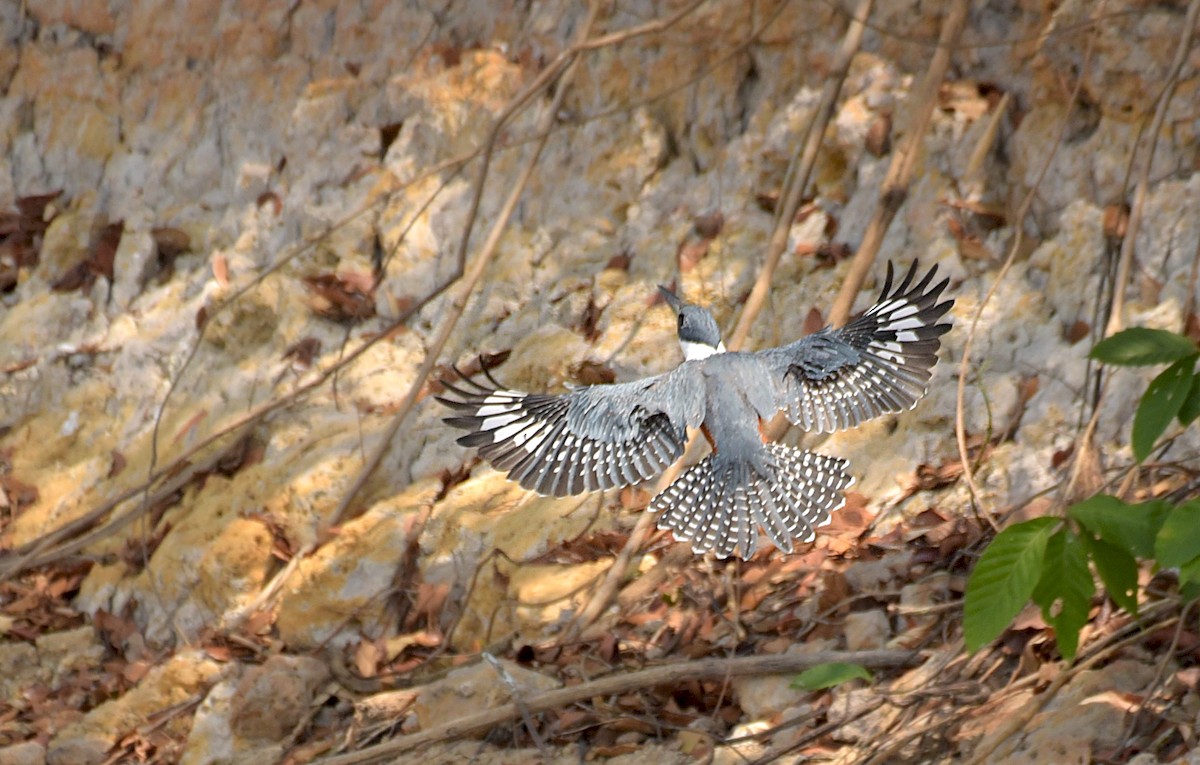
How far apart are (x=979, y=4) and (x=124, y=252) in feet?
14.8

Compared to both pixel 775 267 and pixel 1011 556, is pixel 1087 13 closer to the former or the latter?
pixel 775 267

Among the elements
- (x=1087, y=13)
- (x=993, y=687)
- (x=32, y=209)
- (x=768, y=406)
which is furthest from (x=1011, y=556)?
(x=32, y=209)

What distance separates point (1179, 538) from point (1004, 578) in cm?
42

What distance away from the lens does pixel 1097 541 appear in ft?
12.0

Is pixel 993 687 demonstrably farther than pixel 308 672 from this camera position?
No

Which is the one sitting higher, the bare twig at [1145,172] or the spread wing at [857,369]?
the bare twig at [1145,172]

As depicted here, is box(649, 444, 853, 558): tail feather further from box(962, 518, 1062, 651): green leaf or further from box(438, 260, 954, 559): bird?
box(962, 518, 1062, 651): green leaf

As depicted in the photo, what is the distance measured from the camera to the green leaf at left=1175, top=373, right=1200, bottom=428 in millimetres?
3596

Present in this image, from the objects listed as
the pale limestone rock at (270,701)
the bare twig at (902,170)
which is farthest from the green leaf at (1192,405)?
the pale limestone rock at (270,701)

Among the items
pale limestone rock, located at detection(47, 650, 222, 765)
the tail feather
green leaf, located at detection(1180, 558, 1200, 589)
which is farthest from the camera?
pale limestone rock, located at detection(47, 650, 222, 765)

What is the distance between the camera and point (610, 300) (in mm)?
6574

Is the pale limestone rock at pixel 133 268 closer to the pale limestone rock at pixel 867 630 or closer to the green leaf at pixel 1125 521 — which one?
the pale limestone rock at pixel 867 630

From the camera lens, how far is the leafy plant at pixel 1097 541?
3.54 metres

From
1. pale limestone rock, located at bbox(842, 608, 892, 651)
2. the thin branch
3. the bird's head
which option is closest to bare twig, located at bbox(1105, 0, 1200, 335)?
pale limestone rock, located at bbox(842, 608, 892, 651)
